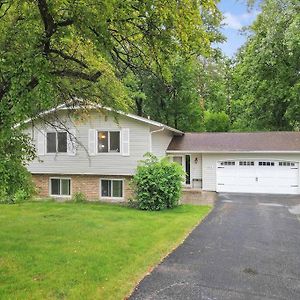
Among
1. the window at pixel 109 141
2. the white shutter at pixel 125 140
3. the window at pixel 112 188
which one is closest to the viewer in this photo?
the white shutter at pixel 125 140

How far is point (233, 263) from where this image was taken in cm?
827

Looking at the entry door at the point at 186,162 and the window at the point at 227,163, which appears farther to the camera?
the entry door at the point at 186,162

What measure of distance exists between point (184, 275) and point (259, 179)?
1517 cm

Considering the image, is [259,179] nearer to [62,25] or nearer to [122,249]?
[122,249]

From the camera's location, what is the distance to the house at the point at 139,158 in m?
19.6

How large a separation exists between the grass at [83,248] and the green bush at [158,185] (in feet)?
2.70

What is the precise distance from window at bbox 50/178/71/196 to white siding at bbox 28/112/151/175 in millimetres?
700

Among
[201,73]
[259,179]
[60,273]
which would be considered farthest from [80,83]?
[201,73]

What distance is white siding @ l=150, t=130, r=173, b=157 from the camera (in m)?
20.5

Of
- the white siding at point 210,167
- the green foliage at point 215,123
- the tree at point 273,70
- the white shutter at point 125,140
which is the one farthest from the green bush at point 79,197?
the green foliage at point 215,123

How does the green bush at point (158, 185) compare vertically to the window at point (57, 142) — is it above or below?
below

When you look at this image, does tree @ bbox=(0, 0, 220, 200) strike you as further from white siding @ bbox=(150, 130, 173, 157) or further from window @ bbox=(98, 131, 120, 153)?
white siding @ bbox=(150, 130, 173, 157)

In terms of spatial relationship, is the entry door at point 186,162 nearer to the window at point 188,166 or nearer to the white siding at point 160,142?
the window at point 188,166

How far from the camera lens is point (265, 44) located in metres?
23.0
